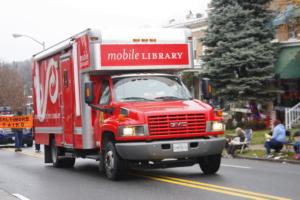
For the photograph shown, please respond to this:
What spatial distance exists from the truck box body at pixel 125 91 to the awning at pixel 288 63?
17599mm

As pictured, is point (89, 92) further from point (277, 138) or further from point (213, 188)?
point (277, 138)

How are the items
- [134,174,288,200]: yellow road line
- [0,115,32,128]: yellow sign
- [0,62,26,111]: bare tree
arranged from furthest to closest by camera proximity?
1. [0,62,26,111]: bare tree
2. [0,115,32,128]: yellow sign
3. [134,174,288,200]: yellow road line

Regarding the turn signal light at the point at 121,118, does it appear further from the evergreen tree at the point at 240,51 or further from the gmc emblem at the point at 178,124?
the evergreen tree at the point at 240,51

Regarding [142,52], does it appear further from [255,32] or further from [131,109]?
[255,32]

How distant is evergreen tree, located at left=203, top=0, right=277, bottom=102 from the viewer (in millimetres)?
32062

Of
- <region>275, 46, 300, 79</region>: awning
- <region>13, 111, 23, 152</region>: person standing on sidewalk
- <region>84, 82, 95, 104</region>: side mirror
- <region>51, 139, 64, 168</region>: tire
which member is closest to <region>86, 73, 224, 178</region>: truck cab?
<region>84, 82, 95, 104</region>: side mirror

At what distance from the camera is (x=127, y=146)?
39.7ft

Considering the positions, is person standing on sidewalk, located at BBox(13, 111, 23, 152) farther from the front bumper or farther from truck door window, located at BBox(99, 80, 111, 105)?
the front bumper

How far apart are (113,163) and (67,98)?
3362 millimetres

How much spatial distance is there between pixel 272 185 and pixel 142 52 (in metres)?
4.23

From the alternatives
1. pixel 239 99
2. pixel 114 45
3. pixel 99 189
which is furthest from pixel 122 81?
pixel 239 99

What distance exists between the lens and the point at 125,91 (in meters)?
13.3

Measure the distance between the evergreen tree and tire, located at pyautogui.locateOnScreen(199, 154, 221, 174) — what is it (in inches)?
736

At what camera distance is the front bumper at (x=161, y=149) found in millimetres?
12023
